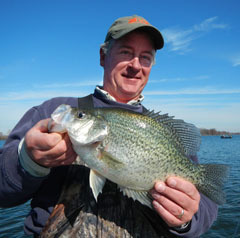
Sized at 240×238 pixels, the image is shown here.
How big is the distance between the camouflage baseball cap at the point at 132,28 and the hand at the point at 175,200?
7.67 ft

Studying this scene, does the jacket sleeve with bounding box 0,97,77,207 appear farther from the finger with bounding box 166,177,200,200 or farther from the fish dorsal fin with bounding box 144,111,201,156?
the fish dorsal fin with bounding box 144,111,201,156

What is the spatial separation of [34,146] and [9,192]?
714 millimetres

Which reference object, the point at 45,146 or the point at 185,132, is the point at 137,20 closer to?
the point at 185,132

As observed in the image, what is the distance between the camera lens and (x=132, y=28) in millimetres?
3512

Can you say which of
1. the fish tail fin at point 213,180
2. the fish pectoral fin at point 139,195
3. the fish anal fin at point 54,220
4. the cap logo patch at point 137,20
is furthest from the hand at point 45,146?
the cap logo patch at point 137,20

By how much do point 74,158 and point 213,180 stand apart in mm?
1774

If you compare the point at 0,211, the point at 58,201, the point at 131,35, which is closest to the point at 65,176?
the point at 58,201

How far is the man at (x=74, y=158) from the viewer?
7.65ft

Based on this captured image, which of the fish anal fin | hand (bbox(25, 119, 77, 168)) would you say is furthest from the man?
the fish anal fin

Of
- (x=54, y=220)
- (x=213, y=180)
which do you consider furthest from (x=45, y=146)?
(x=213, y=180)

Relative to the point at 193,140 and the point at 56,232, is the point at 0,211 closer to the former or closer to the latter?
the point at 56,232

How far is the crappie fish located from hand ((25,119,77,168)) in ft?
0.45

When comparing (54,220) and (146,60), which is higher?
(146,60)

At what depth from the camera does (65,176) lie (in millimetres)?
2945
